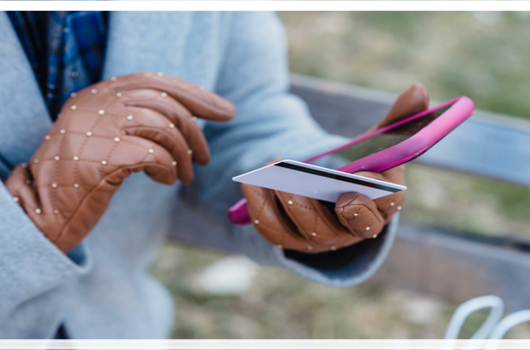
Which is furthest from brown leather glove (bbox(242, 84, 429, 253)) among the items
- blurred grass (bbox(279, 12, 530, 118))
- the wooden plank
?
blurred grass (bbox(279, 12, 530, 118))

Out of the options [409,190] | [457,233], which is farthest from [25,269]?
[409,190]

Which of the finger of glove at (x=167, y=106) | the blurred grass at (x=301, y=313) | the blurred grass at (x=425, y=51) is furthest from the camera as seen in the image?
the blurred grass at (x=425, y=51)

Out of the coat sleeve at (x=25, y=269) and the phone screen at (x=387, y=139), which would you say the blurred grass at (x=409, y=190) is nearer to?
the phone screen at (x=387, y=139)

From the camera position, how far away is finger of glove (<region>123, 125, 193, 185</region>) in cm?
48

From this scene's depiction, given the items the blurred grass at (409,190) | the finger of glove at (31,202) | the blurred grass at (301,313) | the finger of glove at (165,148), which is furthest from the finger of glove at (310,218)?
the blurred grass at (301,313)

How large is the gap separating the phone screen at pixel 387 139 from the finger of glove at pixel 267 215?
0.38ft

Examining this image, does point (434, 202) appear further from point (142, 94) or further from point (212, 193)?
point (142, 94)

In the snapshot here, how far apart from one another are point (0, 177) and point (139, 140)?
0.20m

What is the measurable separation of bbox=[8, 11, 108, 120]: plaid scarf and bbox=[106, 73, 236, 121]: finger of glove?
13cm

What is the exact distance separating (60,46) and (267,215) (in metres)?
0.37

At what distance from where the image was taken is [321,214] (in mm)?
483

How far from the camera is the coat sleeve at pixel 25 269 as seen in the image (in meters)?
0.49

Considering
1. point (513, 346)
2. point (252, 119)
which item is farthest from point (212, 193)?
point (513, 346)

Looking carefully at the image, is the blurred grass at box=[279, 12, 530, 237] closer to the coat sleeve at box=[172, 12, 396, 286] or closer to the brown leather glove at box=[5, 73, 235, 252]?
the coat sleeve at box=[172, 12, 396, 286]
